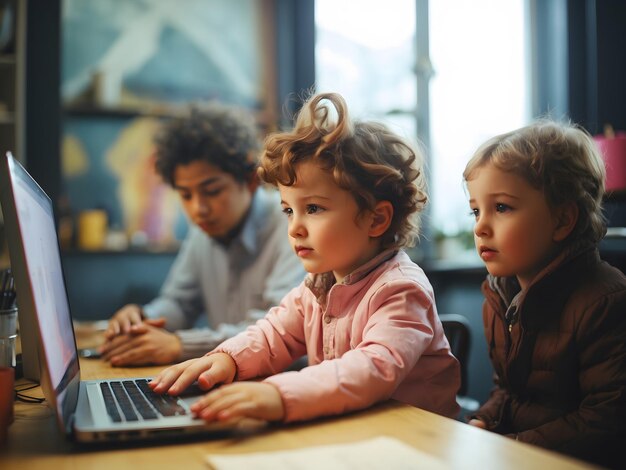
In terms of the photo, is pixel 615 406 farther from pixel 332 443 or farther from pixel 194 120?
pixel 194 120

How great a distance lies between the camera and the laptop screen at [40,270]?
73 cm

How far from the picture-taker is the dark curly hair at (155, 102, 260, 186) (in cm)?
207

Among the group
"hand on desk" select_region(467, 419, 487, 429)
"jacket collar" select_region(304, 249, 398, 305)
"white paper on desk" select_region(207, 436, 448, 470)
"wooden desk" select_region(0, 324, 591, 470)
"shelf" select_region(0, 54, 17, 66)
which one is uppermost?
"shelf" select_region(0, 54, 17, 66)

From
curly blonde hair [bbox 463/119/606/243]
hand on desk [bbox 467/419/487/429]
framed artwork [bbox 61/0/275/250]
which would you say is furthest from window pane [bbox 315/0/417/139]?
hand on desk [bbox 467/419/487/429]

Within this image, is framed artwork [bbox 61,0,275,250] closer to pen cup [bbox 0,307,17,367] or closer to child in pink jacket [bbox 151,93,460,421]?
pen cup [bbox 0,307,17,367]

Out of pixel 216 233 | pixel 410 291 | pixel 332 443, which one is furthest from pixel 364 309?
pixel 216 233

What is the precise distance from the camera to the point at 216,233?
2.06m

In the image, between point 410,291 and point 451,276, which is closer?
point 410,291

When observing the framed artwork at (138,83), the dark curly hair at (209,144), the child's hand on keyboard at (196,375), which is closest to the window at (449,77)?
the framed artwork at (138,83)

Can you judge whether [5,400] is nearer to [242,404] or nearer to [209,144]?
[242,404]

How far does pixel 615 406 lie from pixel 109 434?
0.78 m

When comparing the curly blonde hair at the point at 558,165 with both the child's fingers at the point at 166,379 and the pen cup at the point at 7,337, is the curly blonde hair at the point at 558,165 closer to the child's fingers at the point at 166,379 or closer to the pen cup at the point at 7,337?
the child's fingers at the point at 166,379

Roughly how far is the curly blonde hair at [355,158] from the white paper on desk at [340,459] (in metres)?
0.52

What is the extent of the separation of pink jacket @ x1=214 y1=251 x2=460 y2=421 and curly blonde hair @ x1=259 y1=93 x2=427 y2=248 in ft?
0.34
